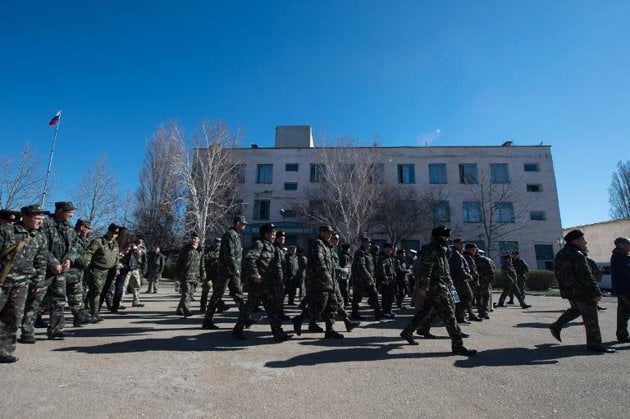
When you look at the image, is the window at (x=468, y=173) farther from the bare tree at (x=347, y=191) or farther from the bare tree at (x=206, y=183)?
the bare tree at (x=206, y=183)

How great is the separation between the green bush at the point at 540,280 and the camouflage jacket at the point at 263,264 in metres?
21.9

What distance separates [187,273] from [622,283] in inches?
359

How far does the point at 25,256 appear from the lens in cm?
460

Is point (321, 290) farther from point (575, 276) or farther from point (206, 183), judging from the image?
point (206, 183)

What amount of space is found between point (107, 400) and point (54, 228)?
385 centimetres

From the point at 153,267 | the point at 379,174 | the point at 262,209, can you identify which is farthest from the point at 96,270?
the point at 379,174

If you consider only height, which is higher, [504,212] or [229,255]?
[504,212]

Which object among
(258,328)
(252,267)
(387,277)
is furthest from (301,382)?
(387,277)

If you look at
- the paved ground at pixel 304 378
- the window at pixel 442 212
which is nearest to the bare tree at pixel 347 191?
the window at pixel 442 212

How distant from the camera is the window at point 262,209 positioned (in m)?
32.7

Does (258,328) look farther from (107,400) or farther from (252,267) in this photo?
(107,400)

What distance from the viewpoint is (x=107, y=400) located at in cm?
317

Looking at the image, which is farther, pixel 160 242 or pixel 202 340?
pixel 160 242

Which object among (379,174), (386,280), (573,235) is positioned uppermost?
(379,174)
